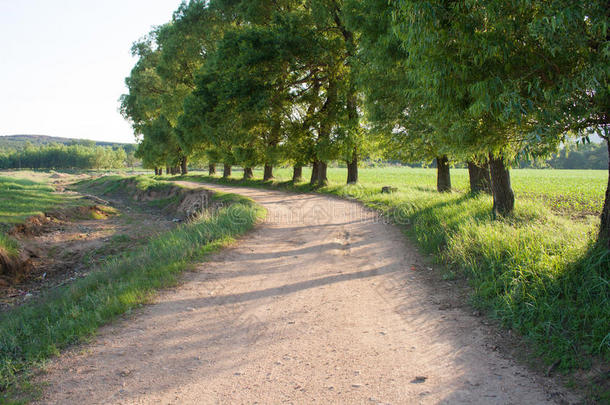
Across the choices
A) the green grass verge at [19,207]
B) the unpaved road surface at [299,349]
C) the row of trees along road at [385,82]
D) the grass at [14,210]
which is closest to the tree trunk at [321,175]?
the row of trees along road at [385,82]

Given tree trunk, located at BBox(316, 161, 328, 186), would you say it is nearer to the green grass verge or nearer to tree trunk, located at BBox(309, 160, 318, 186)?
tree trunk, located at BBox(309, 160, 318, 186)

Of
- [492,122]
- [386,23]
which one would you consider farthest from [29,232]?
[492,122]

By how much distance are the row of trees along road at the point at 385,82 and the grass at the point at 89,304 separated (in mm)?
5722

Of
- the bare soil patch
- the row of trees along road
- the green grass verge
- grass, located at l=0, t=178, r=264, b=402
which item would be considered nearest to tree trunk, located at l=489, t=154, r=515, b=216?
the row of trees along road

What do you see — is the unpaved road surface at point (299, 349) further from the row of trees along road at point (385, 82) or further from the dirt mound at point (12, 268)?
the dirt mound at point (12, 268)

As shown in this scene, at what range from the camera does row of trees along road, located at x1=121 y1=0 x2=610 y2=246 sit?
4.69 metres

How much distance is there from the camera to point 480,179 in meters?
13.0

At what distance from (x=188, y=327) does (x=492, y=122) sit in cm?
572

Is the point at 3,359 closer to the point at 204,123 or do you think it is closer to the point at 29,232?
the point at 29,232

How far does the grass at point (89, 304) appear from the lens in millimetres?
4090

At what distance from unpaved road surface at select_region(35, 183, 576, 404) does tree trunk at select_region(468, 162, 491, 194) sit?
734 centimetres

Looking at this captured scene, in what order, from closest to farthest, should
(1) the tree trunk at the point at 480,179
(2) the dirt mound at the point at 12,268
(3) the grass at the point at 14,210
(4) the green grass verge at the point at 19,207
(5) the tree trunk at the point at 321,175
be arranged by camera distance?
(2) the dirt mound at the point at 12,268
(3) the grass at the point at 14,210
(4) the green grass verge at the point at 19,207
(1) the tree trunk at the point at 480,179
(5) the tree trunk at the point at 321,175

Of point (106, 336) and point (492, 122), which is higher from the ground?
point (492, 122)

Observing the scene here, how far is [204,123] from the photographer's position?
20.5 meters
